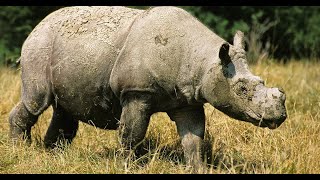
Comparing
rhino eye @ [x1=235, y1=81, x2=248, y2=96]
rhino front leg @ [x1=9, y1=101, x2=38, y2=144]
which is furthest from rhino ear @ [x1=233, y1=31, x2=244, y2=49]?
rhino front leg @ [x1=9, y1=101, x2=38, y2=144]

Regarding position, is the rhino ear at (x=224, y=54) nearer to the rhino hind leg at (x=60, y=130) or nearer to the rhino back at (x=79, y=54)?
the rhino back at (x=79, y=54)

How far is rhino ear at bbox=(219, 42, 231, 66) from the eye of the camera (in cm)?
483

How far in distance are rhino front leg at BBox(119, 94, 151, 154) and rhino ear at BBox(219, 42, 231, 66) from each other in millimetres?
755

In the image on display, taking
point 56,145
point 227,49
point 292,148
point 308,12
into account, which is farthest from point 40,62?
point 308,12

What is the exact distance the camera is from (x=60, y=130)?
641 centimetres

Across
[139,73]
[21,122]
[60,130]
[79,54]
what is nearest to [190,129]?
[139,73]

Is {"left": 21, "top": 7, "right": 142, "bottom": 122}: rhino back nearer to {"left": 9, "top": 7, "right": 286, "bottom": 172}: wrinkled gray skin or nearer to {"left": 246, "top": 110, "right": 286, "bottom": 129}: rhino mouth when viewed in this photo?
{"left": 9, "top": 7, "right": 286, "bottom": 172}: wrinkled gray skin

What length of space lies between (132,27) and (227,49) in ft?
3.15

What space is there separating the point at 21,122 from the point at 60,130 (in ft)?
1.42

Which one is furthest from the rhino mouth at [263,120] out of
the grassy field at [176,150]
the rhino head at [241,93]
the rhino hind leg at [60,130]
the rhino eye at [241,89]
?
the rhino hind leg at [60,130]

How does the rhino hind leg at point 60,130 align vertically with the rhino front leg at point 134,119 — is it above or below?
below

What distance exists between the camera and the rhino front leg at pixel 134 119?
206 inches

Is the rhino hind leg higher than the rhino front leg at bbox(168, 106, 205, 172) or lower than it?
lower

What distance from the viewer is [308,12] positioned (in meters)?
14.5
